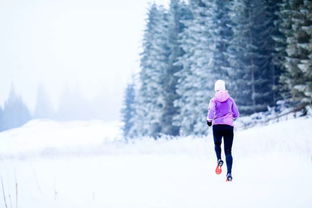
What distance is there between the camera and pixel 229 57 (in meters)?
25.2

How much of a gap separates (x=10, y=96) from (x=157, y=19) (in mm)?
53076

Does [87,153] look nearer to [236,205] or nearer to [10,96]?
[236,205]

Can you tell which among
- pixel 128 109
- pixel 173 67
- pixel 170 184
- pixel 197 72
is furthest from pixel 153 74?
pixel 170 184

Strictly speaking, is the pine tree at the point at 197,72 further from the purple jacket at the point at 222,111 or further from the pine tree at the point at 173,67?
the purple jacket at the point at 222,111

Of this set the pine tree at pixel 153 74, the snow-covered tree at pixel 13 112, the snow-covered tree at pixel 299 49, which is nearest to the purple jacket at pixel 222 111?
the snow-covered tree at pixel 299 49

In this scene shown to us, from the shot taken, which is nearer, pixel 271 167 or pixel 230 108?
pixel 230 108

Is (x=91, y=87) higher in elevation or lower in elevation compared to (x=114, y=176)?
higher

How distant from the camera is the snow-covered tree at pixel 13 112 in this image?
73312mm

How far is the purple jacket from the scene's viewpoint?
27.6ft

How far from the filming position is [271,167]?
9.44m

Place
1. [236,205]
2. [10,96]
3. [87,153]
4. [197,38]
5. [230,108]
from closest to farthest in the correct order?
[236,205], [230,108], [87,153], [197,38], [10,96]

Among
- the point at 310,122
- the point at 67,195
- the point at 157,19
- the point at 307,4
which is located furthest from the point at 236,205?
the point at 157,19

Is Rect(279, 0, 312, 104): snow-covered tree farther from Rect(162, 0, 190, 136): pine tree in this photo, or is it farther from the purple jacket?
Rect(162, 0, 190, 136): pine tree

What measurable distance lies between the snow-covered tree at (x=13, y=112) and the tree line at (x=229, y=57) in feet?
161
